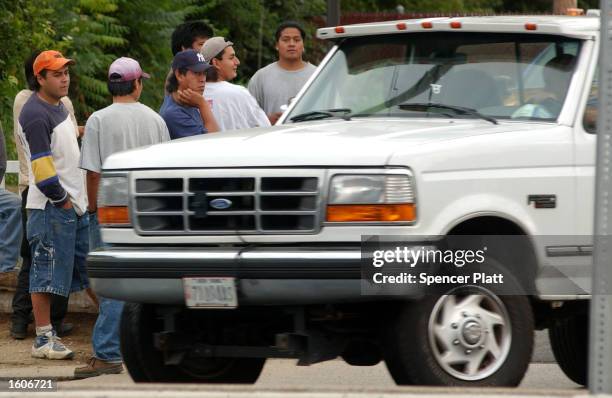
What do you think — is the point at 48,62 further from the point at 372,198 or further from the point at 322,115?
the point at 372,198

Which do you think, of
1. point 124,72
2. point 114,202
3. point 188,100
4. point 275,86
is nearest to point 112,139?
point 124,72

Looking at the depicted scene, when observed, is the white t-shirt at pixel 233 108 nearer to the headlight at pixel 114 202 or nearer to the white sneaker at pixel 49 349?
the white sneaker at pixel 49 349

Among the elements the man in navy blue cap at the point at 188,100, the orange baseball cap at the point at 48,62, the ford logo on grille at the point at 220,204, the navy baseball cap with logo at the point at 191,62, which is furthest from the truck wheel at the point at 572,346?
the orange baseball cap at the point at 48,62

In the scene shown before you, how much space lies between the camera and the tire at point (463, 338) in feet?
22.2

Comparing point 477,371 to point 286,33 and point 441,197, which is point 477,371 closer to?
point 441,197

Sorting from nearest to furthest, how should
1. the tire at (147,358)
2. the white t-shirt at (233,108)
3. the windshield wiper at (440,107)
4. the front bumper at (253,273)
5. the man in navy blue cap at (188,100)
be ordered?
the front bumper at (253,273)
the tire at (147,358)
the windshield wiper at (440,107)
the man in navy blue cap at (188,100)
the white t-shirt at (233,108)

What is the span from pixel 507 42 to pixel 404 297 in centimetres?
192

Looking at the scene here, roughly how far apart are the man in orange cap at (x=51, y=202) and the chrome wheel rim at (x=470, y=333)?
3.51 m

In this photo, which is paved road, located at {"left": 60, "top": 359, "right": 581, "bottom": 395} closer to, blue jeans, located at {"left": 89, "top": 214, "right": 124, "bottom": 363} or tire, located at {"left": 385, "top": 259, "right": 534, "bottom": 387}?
blue jeans, located at {"left": 89, "top": 214, "right": 124, "bottom": 363}

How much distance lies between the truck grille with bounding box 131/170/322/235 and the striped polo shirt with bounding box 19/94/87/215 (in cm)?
236

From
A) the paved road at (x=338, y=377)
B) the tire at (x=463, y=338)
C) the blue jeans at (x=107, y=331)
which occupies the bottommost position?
the paved road at (x=338, y=377)

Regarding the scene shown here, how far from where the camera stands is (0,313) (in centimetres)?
1125

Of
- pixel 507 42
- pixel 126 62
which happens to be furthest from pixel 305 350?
pixel 126 62

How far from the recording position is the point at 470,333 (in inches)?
269
